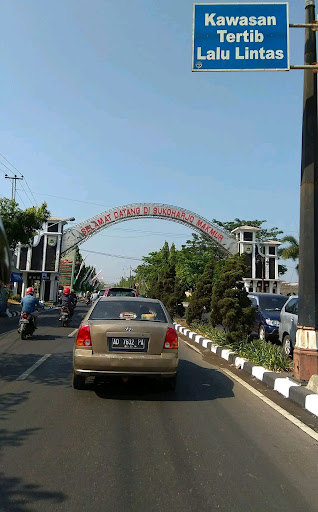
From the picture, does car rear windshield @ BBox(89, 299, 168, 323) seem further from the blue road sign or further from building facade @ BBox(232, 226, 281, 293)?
building facade @ BBox(232, 226, 281, 293)

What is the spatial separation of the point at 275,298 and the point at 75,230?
28635mm

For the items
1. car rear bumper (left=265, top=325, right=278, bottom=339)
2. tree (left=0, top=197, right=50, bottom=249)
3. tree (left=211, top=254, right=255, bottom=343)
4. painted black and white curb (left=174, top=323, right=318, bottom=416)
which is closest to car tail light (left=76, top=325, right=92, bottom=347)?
painted black and white curb (left=174, top=323, right=318, bottom=416)

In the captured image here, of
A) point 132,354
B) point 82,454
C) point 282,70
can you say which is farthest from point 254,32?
point 82,454

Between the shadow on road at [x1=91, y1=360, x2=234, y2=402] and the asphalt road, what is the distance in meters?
0.03

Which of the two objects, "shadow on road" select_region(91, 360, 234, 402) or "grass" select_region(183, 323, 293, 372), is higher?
"grass" select_region(183, 323, 293, 372)

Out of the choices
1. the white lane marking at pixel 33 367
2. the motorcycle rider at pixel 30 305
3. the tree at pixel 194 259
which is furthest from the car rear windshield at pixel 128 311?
the tree at pixel 194 259

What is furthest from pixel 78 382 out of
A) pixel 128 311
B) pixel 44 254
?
pixel 44 254

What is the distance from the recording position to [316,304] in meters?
6.55

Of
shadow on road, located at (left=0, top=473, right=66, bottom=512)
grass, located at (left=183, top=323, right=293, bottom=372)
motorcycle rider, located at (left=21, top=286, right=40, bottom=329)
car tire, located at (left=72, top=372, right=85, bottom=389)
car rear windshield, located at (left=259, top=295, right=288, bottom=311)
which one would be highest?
car rear windshield, located at (left=259, top=295, right=288, bottom=311)

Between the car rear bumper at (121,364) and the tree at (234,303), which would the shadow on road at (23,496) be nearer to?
the car rear bumper at (121,364)

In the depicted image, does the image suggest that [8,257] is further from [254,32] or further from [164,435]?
[254,32]

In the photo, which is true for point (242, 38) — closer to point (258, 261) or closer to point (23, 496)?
point (23, 496)

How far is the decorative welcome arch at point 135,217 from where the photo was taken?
3894 cm

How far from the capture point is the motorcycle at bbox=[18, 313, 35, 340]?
468 inches
